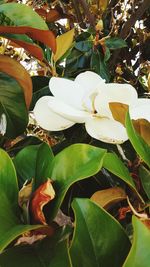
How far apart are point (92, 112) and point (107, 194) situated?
0.11 m

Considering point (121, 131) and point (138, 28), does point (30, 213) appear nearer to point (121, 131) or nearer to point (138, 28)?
point (121, 131)

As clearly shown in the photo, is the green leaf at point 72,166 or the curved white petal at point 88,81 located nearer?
the green leaf at point 72,166

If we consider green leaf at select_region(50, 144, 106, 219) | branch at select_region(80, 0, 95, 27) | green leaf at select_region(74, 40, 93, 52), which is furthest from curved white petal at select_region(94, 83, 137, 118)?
branch at select_region(80, 0, 95, 27)

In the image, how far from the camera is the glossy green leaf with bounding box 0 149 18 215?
381 millimetres

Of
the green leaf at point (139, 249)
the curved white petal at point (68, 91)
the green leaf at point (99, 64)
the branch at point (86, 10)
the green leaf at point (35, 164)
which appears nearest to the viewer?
the green leaf at point (139, 249)

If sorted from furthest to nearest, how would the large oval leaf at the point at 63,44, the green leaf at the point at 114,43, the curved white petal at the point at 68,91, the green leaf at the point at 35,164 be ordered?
the green leaf at the point at 114,43, the large oval leaf at the point at 63,44, the curved white petal at the point at 68,91, the green leaf at the point at 35,164

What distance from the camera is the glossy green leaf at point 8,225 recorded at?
1.03 feet

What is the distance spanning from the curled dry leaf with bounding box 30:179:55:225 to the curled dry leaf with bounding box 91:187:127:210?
3.4 inches

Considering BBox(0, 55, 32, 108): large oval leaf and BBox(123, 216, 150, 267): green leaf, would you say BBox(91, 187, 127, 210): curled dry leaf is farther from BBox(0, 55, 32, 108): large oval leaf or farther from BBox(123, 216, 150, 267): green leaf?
BBox(0, 55, 32, 108): large oval leaf

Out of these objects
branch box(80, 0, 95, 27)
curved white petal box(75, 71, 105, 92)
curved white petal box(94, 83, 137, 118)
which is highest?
branch box(80, 0, 95, 27)

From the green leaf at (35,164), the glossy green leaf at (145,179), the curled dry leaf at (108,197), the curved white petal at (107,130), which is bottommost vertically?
the curled dry leaf at (108,197)

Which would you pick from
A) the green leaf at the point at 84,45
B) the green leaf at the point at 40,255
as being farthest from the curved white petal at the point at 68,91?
the green leaf at the point at 84,45

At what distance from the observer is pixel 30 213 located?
375mm

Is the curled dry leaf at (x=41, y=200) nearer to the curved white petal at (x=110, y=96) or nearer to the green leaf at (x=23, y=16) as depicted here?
the curved white petal at (x=110, y=96)
